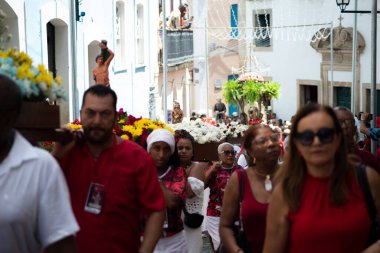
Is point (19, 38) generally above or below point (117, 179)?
above

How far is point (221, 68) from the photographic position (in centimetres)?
5544

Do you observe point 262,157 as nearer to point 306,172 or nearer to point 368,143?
point 306,172

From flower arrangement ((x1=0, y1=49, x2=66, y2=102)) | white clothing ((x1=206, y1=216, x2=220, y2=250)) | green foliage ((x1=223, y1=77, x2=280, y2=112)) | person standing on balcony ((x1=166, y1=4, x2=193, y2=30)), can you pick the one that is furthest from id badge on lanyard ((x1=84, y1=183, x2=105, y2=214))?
person standing on balcony ((x1=166, y1=4, x2=193, y2=30))

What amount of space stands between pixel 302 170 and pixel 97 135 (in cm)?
130

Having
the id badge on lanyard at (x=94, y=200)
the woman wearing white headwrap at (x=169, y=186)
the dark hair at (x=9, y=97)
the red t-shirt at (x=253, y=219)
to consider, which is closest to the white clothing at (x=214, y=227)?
the woman wearing white headwrap at (x=169, y=186)

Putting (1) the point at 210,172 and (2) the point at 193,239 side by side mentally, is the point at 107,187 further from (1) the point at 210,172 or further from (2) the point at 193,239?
(1) the point at 210,172

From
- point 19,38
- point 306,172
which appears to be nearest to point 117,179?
point 306,172

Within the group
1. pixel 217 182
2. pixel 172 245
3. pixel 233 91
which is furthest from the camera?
pixel 233 91

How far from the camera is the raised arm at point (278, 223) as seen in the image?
485 cm

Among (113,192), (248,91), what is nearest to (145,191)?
(113,192)

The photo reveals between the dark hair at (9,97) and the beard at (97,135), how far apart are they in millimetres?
1424

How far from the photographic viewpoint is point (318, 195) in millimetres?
4824

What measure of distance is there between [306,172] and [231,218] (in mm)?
1685

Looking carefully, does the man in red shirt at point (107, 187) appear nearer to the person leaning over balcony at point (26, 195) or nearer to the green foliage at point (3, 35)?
the green foliage at point (3, 35)
